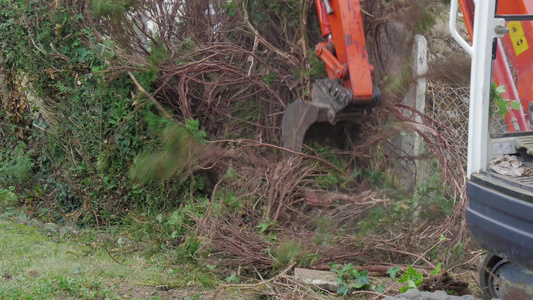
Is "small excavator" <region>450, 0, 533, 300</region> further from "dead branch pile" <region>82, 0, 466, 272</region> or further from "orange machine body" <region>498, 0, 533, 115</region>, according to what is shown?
"dead branch pile" <region>82, 0, 466, 272</region>

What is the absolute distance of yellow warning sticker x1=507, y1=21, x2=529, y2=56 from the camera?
388 cm

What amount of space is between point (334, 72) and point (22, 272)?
315cm

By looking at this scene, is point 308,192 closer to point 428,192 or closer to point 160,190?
point 428,192

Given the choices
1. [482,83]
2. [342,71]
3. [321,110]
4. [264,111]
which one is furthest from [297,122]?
[482,83]

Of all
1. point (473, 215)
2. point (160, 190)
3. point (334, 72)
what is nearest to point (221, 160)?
point (160, 190)

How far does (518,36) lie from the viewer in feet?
12.8

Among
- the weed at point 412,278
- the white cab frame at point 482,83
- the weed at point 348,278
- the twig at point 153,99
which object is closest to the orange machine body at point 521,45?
the white cab frame at point 482,83

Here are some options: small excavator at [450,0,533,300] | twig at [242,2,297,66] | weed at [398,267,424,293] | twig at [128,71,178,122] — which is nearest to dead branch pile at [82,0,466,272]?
twig at [242,2,297,66]

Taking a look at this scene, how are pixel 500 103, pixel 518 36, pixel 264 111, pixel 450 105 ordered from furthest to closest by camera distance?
pixel 450 105 < pixel 264 111 < pixel 518 36 < pixel 500 103

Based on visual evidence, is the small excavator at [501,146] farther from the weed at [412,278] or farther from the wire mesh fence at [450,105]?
the wire mesh fence at [450,105]

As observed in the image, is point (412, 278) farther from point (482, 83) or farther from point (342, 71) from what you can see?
point (342, 71)

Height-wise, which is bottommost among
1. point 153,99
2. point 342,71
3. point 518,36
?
point 153,99

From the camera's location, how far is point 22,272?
4871 mm

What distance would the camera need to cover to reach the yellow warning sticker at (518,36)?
388 centimetres
